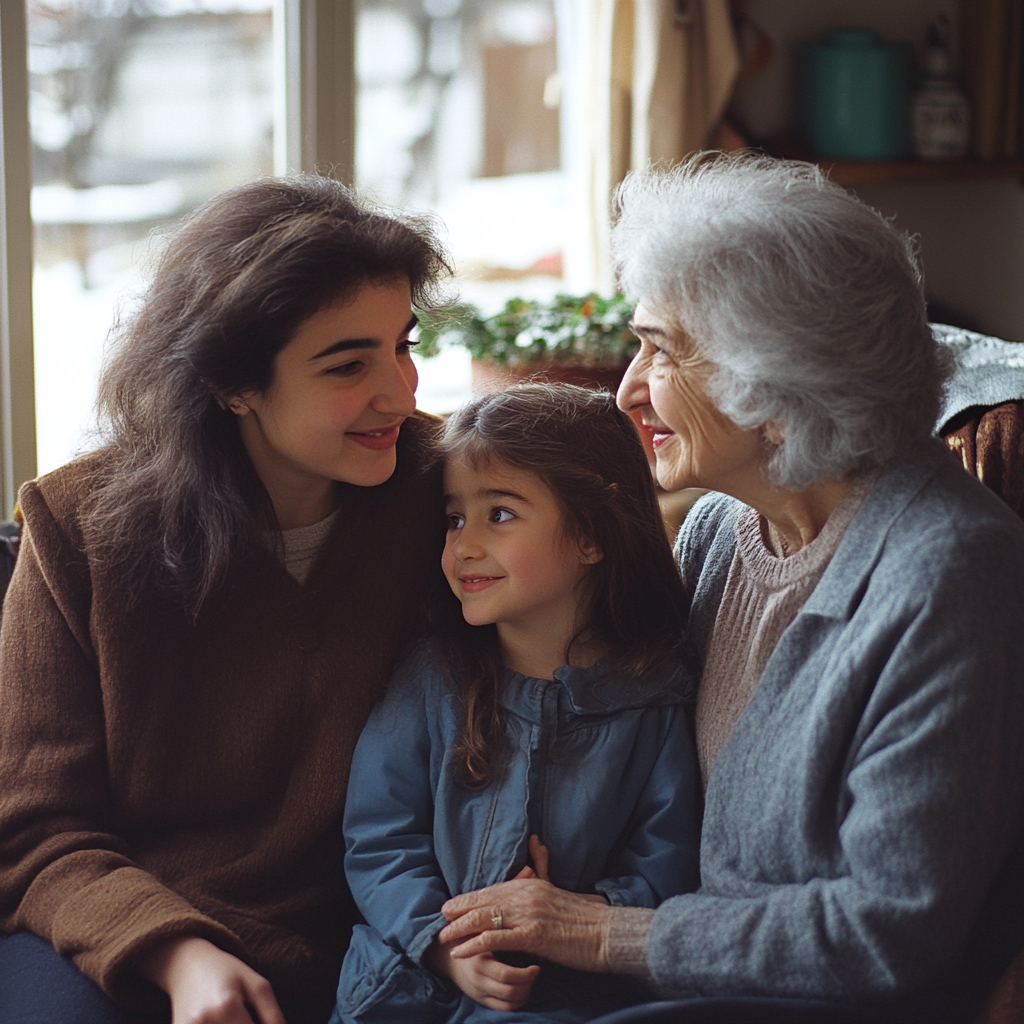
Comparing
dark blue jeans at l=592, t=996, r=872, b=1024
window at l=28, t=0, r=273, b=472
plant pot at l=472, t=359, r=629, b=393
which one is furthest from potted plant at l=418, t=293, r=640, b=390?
dark blue jeans at l=592, t=996, r=872, b=1024

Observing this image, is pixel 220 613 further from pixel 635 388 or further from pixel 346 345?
pixel 635 388

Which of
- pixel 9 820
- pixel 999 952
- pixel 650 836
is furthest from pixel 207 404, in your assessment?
pixel 999 952

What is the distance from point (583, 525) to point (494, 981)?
0.52m

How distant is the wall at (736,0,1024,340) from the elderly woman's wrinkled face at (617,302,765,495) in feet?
7.55

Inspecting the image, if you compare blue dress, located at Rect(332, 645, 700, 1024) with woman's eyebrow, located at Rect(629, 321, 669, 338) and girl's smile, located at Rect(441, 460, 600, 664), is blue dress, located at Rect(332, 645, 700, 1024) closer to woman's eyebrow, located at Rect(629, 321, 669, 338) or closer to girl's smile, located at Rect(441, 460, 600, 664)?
girl's smile, located at Rect(441, 460, 600, 664)

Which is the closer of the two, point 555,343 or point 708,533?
point 708,533

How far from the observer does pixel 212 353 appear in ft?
4.64

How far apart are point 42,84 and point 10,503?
896mm

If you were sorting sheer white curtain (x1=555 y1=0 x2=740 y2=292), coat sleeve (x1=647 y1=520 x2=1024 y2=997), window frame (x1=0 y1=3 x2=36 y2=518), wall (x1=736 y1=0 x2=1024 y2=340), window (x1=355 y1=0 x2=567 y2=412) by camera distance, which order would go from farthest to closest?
wall (x1=736 y1=0 x2=1024 y2=340)
window (x1=355 y1=0 x2=567 y2=412)
sheer white curtain (x1=555 y1=0 x2=740 y2=292)
window frame (x1=0 y1=3 x2=36 y2=518)
coat sleeve (x1=647 y1=520 x2=1024 y2=997)

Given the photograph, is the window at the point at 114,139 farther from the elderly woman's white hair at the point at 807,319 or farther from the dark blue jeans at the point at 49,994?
the elderly woman's white hair at the point at 807,319

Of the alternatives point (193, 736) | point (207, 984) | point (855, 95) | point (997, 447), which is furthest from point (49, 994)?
point (855, 95)

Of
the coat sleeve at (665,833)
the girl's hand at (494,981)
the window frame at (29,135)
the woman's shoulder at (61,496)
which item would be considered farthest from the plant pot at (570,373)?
the girl's hand at (494,981)

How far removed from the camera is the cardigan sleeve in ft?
4.41

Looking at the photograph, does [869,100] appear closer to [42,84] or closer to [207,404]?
[42,84]
